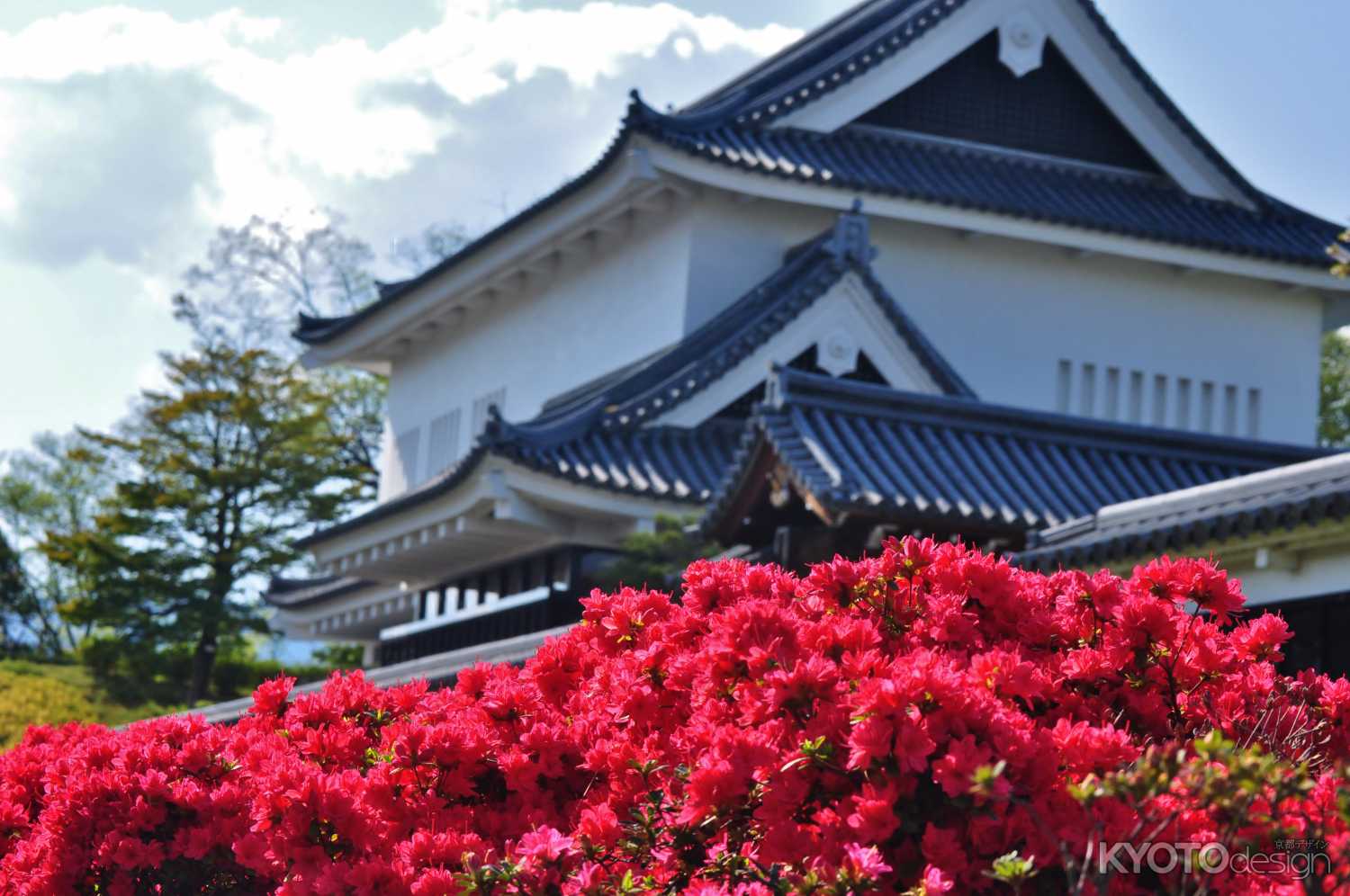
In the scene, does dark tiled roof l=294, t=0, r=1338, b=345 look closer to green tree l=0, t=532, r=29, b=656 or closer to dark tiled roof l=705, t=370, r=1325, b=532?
dark tiled roof l=705, t=370, r=1325, b=532

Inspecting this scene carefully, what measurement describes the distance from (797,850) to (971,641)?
0.97m

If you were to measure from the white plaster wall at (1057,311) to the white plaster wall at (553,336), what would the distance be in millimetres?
758

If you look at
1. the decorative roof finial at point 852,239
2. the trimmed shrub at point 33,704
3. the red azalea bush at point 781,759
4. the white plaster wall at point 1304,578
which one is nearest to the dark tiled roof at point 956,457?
the white plaster wall at point 1304,578

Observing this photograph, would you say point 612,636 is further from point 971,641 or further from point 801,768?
point 801,768

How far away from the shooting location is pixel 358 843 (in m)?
4.76

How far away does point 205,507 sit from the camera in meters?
35.2

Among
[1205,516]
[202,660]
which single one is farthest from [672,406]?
[202,660]

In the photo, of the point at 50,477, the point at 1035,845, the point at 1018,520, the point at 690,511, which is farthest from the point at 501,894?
the point at 50,477

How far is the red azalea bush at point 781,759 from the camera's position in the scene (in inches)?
151

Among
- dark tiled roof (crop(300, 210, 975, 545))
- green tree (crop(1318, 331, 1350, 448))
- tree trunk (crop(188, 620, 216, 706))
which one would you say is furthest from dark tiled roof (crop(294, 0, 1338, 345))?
green tree (crop(1318, 331, 1350, 448))

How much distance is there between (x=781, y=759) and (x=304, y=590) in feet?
89.1

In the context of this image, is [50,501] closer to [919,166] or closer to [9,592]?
[9,592]

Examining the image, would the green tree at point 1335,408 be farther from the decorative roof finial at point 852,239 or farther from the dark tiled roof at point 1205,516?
the dark tiled roof at point 1205,516

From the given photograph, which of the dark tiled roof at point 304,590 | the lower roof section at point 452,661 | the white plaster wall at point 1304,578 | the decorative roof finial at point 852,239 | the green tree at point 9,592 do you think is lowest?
the lower roof section at point 452,661
